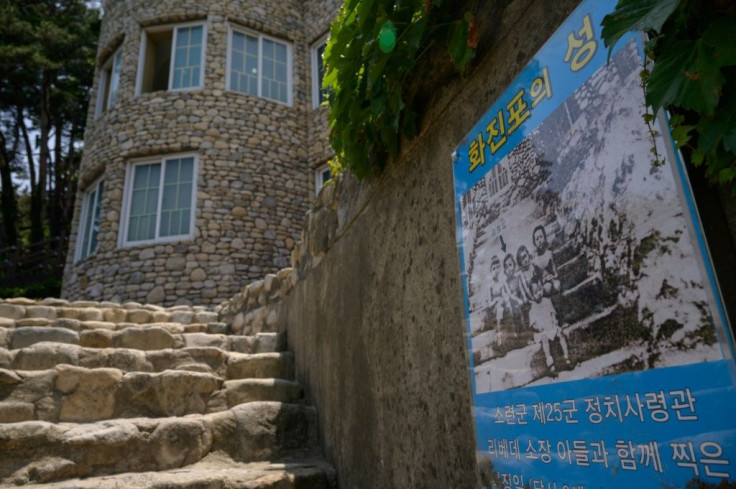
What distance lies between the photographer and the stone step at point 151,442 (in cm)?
250

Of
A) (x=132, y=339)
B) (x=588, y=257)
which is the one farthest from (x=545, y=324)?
(x=132, y=339)

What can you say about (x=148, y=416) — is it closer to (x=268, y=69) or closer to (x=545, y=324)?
(x=545, y=324)

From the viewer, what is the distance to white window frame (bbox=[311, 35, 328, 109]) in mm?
10172

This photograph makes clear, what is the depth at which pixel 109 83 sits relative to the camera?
10953 mm

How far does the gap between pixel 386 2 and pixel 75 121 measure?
67.2 ft

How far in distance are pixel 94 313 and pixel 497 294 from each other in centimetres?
469

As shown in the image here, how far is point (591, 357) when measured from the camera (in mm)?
1093

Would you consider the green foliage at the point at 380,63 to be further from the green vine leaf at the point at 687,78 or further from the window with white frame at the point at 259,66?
the window with white frame at the point at 259,66

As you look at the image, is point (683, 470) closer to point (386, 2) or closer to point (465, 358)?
point (465, 358)

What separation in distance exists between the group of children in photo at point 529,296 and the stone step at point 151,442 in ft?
5.78

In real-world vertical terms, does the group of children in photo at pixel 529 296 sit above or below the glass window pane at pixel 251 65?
below

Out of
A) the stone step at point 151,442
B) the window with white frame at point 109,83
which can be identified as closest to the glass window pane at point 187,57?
the window with white frame at point 109,83

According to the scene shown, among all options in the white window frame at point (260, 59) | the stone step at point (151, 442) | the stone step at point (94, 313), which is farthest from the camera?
the white window frame at point (260, 59)

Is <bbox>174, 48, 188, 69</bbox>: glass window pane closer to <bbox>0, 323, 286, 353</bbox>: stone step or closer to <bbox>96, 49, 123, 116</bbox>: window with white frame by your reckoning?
<bbox>96, 49, 123, 116</bbox>: window with white frame
